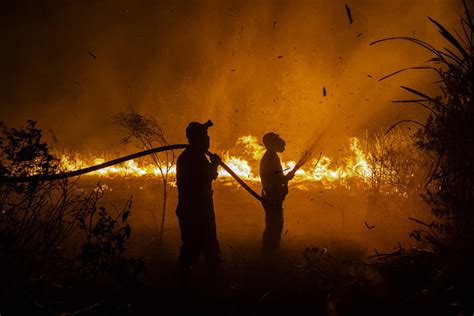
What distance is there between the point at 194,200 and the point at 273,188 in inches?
74.6

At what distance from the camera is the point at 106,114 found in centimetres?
4241

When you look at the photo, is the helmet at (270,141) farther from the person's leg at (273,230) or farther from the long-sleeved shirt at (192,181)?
the long-sleeved shirt at (192,181)

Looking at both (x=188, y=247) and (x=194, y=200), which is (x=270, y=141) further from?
(x=188, y=247)

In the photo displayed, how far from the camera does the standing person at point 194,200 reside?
485cm

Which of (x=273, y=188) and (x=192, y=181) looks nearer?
(x=192, y=181)

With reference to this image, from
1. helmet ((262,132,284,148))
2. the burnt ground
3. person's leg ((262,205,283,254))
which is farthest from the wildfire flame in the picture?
helmet ((262,132,284,148))

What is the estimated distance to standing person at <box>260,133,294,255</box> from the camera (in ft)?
20.5

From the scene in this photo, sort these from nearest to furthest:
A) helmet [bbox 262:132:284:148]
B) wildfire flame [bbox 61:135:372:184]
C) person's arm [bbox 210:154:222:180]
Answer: person's arm [bbox 210:154:222:180] < helmet [bbox 262:132:284:148] < wildfire flame [bbox 61:135:372:184]

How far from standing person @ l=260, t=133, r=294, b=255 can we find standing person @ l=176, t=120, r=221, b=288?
1.54m

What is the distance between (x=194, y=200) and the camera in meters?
4.88

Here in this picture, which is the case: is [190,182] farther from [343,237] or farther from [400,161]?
[400,161]

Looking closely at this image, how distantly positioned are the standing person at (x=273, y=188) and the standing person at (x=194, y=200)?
154 cm

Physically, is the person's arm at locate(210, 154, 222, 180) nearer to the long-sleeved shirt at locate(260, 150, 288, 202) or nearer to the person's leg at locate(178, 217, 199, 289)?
the person's leg at locate(178, 217, 199, 289)

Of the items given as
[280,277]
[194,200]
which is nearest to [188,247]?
[194,200]
